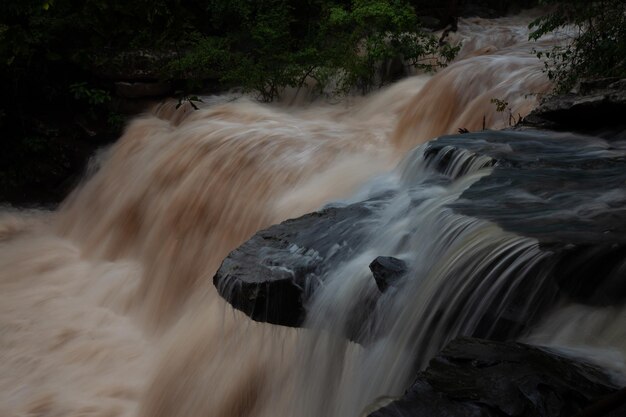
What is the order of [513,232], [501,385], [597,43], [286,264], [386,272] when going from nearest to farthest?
[501,385]
[513,232]
[386,272]
[286,264]
[597,43]

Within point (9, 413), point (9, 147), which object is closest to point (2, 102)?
point (9, 147)

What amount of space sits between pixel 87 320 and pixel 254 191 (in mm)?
2007

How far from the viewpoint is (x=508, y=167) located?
418cm

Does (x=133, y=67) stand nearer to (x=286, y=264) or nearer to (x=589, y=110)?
(x=589, y=110)

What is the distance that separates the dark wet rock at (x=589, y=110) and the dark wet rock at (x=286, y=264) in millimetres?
2028

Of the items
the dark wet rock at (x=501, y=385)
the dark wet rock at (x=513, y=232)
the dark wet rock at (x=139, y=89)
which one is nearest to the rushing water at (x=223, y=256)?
the dark wet rock at (x=513, y=232)

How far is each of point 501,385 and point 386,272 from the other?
125cm

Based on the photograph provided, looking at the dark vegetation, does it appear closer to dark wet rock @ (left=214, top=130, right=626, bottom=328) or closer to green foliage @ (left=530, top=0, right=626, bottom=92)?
green foliage @ (left=530, top=0, right=626, bottom=92)

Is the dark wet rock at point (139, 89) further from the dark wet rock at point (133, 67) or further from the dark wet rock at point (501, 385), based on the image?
the dark wet rock at point (501, 385)

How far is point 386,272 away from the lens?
3.25 meters

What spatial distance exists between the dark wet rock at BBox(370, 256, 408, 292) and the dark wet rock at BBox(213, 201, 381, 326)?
1.32 feet

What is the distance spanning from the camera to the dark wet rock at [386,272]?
10.6ft

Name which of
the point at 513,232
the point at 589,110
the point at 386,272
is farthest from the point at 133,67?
the point at 513,232

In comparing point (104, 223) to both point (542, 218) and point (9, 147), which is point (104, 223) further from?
point (542, 218)
